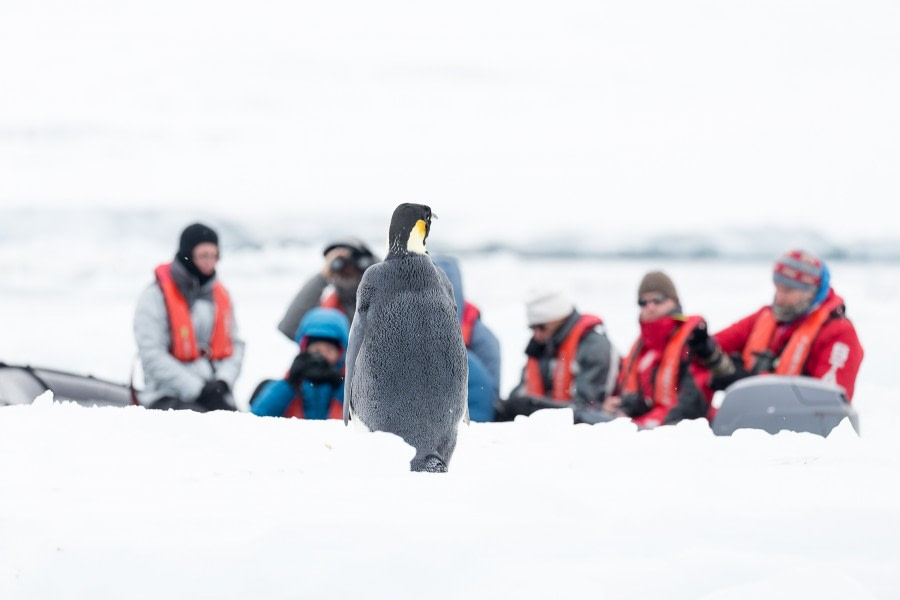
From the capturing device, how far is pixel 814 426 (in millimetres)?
4613

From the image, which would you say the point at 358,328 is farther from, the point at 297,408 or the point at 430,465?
the point at 297,408

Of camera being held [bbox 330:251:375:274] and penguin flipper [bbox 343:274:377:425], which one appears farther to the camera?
camera being held [bbox 330:251:375:274]

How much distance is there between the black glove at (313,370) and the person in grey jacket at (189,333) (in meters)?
0.63

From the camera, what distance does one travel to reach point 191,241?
5520mm

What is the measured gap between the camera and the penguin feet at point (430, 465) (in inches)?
123

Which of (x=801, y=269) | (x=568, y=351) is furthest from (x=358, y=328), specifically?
(x=801, y=269)

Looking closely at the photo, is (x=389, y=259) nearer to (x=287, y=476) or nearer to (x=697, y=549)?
(x=287, y=476)

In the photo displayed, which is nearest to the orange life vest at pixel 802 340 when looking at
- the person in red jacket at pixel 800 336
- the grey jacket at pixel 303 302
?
the person in red jacket at pixel 800 336

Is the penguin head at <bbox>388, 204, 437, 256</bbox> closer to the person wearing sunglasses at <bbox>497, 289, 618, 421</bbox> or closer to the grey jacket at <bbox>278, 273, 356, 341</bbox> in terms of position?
the person wearing sunglasses at <bbox>497, 289, 618, 421</bbox>

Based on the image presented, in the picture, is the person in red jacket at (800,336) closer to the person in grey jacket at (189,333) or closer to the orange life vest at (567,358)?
the orange life vest at (567,358)

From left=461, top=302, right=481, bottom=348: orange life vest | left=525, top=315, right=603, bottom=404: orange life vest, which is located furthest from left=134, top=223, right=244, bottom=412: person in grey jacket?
left=525, top=315, right=603, bottom=404: orange life vest

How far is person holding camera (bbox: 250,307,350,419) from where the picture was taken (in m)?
4.88

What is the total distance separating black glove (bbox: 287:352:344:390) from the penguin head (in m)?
1.72

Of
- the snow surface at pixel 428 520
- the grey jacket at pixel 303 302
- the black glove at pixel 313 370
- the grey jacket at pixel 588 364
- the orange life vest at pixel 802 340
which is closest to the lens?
the snow surface at pixel 428 520
